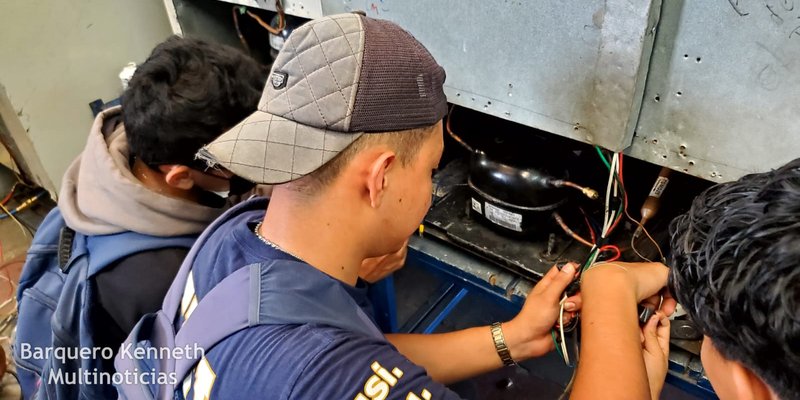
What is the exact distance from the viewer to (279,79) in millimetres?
704

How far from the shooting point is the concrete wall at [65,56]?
1623mm

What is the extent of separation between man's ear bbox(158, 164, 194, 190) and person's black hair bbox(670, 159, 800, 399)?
830 millimetres

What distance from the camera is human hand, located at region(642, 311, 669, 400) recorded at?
2.62 ft

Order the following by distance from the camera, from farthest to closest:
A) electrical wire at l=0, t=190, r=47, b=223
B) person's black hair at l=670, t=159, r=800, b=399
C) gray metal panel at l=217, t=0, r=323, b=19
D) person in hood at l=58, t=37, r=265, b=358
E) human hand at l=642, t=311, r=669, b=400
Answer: electrical wire at l=0, t=190, r=47, b=223, gray metal panel at l=217, t=0, r=323, b=19, person in hood at l=58, t=37, r=265, b=358, human hand at l=642, t=311, r=669, b=400, person's black hair at l=670, t=159, r=800, b=399

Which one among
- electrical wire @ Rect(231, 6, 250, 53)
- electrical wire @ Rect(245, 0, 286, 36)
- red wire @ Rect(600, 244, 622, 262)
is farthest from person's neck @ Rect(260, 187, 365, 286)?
electrical wire @ Rect(231, 6, 250, 53)

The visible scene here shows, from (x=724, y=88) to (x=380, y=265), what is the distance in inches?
25.0

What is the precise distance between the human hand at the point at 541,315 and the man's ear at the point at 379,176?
1.21ft

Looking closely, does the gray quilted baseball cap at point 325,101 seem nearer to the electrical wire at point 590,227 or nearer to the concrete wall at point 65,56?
the electrical wire at point 590,227

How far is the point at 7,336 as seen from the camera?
77.8 inches

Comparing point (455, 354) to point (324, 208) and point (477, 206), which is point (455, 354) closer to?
point (477, 206)

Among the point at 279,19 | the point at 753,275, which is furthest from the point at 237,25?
the point at 753,275

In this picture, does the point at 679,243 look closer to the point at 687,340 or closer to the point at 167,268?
the point at 687,340

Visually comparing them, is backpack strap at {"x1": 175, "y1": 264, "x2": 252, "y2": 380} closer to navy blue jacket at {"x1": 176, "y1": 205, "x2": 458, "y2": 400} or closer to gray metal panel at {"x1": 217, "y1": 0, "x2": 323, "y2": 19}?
navy blue jacket at {"x1": 176, "y1": 205, "x2": 458, "y2": 400}

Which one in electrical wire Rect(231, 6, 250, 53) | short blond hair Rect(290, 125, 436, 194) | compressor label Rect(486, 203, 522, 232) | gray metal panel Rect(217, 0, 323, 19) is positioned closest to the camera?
short blond hair Rect(290, 125, 436, 194)
